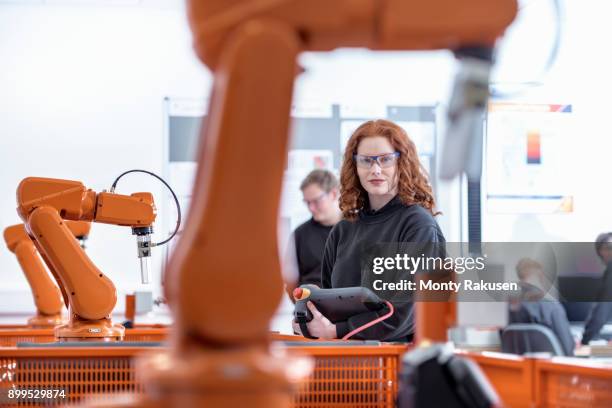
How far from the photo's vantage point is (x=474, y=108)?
75 centimetres

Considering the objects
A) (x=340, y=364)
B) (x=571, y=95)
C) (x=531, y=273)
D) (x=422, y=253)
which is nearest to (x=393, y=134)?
(x=422, y=253)

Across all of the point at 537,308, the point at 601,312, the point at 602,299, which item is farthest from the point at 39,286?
the point at 602,299

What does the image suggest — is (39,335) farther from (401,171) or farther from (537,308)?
(537,308)

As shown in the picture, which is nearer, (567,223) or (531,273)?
(531,273)

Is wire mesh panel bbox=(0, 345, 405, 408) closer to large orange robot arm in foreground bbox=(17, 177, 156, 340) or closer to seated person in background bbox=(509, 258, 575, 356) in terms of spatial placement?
seated person in background bbox=(509, 258, 575, 356)

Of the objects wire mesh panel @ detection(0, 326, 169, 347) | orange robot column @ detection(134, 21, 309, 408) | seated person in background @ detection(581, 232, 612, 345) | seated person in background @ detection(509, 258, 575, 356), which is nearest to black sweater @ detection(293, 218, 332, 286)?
seated person in background @ detection(509, 258, 575, 356)

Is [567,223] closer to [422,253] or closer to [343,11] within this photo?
[422,253]

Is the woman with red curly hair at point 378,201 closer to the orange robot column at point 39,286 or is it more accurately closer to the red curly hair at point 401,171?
the red curly hair at point 401,171

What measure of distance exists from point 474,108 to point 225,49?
23cm

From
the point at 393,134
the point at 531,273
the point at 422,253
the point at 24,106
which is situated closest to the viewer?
the point at 422,253

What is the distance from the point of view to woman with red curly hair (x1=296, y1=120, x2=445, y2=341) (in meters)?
Result: 2.48

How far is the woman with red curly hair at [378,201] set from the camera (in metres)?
2.48

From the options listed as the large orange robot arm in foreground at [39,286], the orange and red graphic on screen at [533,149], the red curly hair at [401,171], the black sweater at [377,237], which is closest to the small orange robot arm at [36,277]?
the large orange robot arm in foreground at [39,286]

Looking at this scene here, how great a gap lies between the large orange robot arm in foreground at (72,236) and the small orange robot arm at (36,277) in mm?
1612
